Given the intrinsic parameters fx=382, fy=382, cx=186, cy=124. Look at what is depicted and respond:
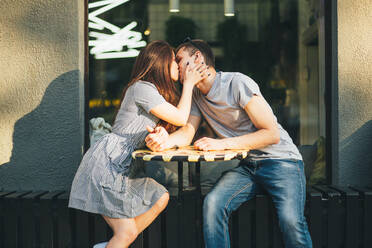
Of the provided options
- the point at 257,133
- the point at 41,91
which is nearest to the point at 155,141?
the point at 257,133

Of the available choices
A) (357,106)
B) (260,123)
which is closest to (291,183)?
(260,123)

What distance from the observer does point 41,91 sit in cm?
358

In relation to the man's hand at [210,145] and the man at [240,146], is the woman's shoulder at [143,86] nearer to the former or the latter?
the man at [240,146]

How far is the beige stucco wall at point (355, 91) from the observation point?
11.1ft

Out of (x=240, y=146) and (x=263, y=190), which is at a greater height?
(x=240, y=146)

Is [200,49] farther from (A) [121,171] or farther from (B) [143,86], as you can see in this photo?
(A) [121,171]

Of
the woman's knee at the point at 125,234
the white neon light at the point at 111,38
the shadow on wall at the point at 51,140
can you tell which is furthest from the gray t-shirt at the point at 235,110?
the white neon light at the point at 111,38

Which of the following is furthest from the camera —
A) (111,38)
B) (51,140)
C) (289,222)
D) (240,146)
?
(111,38)

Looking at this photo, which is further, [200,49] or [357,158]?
[357,158]

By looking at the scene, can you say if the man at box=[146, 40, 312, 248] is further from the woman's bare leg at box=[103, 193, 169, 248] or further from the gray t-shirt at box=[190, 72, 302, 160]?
the woman's bare leg at box=[103, 193, 169, 248]

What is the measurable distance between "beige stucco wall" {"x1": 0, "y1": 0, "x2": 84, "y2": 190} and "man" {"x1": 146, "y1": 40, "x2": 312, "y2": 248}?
124cm

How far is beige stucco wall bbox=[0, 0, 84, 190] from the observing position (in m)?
3.56

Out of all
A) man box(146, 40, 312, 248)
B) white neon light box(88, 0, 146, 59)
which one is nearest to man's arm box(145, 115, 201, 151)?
man box(146, 40, 312, 248)

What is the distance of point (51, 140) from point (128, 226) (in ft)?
4.97
